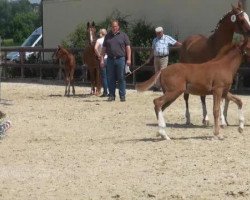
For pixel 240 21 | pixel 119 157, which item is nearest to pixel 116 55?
pixel 240 21

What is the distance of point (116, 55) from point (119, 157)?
7.96m

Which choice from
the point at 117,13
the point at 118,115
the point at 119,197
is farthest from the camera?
the point at 117,13

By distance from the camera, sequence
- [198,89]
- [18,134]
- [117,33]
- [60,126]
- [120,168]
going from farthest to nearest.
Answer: [117,33] → [60,126] → [18,134] → [198,89] → [120,168]

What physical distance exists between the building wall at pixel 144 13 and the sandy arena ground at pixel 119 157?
8.06 m

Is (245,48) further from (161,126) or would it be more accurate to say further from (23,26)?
(23,26)

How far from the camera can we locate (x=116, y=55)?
56.7 feet

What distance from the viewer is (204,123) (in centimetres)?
1269

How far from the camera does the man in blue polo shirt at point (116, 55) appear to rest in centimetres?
1725

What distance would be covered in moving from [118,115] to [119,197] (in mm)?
7215

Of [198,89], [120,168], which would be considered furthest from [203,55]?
[120,168]

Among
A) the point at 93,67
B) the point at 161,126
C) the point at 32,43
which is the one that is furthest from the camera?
the point at 32,43

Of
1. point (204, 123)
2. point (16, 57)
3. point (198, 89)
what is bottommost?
point (16, 57)

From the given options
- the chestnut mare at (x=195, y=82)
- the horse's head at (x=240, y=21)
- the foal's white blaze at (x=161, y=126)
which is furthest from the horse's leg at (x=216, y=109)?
the horse's head at (x=240, y=21)

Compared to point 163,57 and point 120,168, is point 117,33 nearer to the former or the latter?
point 163,57
